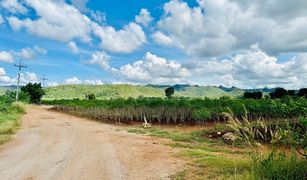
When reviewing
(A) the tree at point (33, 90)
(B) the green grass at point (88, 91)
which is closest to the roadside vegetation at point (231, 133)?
(A) the tree at point (33, 90)

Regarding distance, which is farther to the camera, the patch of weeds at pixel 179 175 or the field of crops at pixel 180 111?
the field of crops at pixel 180 111

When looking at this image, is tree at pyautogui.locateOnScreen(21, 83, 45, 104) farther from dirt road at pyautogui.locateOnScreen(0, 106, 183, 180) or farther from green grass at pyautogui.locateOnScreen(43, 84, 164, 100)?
dirt road at pyautogui.locateOnScreen(0, 106, 183, 180)

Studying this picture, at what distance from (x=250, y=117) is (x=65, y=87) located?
535 feet

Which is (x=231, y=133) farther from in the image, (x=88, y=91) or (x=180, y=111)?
(x=88, y=91)

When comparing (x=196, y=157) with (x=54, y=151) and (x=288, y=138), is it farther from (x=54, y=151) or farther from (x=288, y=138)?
(x=54, y=151)

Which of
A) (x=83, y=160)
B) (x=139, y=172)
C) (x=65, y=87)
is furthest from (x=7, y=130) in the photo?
(x=65, y=87)

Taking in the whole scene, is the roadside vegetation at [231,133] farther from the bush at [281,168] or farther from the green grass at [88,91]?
the green grass at [88,91]

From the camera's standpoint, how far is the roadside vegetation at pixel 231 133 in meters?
8.05

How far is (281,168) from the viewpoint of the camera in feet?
26.0

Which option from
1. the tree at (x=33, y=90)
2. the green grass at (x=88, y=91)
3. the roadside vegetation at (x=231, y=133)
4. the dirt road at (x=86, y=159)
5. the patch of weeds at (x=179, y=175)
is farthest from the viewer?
the green grass at (x=88, y=91)

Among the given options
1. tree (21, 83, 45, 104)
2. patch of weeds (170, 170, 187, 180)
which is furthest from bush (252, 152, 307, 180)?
tree (21, 83, 45, 104)

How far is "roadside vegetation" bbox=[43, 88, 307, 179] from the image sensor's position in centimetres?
805

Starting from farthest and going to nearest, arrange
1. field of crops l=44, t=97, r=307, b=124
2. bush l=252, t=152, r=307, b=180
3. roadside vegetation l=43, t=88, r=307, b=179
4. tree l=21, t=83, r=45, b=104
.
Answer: tree l=21, t=83, r=45, b=104 → field of crops l=44, t=97, r=307, b=124 → roadside vegetation l=43, t=88, r=307, b=179 → bush l=252, t=152, r=307, b=180

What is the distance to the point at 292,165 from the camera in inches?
316
